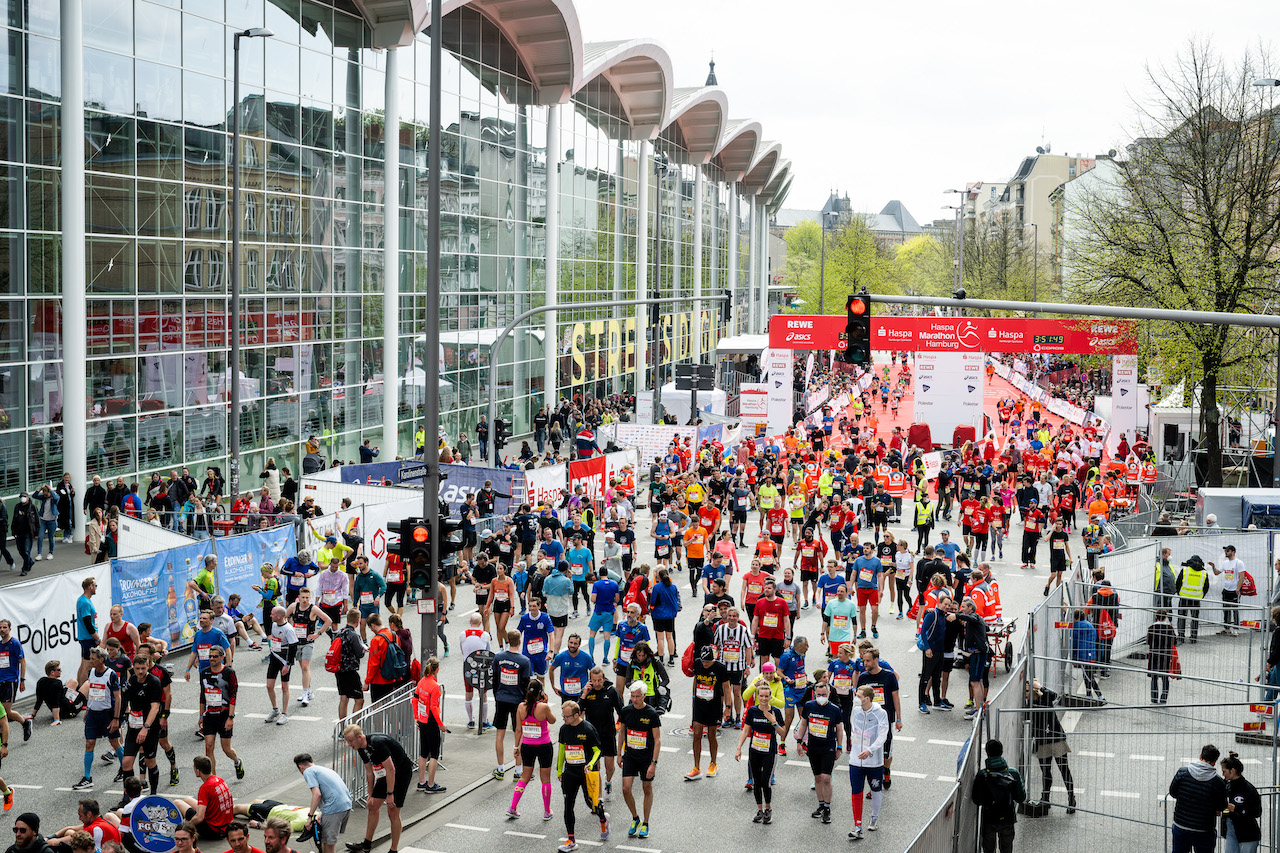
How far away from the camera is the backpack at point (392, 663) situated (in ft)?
42.8

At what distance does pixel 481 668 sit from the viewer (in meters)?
13.8

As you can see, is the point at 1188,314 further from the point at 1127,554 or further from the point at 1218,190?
the point at 1218,190

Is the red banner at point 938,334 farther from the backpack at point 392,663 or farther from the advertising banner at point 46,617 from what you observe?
the backpack at point 392,663

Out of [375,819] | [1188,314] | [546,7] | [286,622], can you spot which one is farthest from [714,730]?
[546,7]

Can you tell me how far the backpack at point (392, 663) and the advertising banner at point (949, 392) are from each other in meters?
33.4

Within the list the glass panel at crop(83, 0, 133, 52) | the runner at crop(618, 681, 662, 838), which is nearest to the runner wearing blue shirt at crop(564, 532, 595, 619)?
the runner at crop(618, 681, 662, 838)

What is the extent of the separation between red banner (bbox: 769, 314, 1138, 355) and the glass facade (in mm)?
9861

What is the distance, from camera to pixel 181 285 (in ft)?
90.4

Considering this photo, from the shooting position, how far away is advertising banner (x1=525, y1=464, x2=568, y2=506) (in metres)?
26.0

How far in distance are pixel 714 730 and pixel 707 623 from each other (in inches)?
48.9

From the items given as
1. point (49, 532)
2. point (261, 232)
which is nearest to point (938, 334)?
point (261, 232)

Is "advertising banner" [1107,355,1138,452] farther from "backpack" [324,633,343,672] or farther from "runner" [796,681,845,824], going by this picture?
"backpack" [324,633,343,672]

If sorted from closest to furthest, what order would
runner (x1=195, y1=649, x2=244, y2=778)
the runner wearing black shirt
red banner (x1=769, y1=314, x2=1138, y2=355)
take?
the runner wearing black shirt → runner (x1=195, y1=649, x2=244, y2=778) → red banner (x1=769, y1=314, x2=1138, y2=355)

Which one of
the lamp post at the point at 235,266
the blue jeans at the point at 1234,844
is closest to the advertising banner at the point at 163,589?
the lamp post at the point at 235,266
